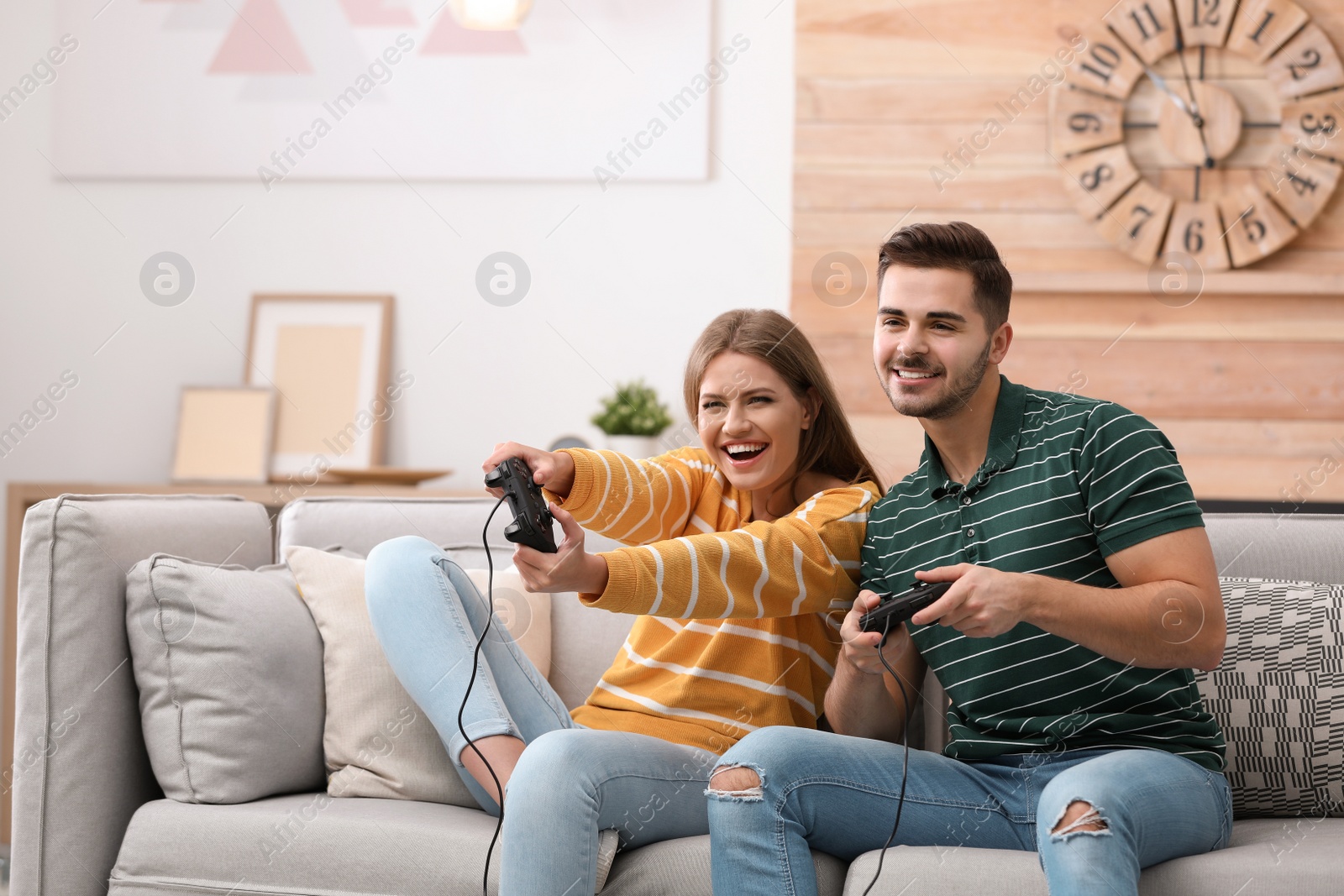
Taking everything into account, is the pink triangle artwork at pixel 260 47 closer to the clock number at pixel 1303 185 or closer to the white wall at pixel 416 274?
the white wall at pixel 416 274

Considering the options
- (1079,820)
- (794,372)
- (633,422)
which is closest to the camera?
(1079,820)

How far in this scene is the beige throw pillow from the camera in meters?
1.58

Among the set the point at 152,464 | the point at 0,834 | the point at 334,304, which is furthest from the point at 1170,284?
the point at 0,834

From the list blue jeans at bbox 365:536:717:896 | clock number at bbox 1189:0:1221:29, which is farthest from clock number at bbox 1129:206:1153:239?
blue jeans at bbox 365:536:717:896

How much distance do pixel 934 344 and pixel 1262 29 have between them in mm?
1762

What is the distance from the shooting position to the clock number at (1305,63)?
2.56 meters

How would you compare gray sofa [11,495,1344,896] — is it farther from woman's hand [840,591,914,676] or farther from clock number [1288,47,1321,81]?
clock number [1288,47,1321,81]

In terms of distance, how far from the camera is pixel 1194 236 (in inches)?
103

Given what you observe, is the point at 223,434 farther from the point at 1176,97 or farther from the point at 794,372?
the point at 1176,97

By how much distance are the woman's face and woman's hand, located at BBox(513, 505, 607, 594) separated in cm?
34

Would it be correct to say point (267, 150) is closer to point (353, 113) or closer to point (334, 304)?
point (353, 113)

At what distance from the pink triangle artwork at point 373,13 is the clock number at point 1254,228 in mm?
2109

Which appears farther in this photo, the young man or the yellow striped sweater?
the yellow striped sweater

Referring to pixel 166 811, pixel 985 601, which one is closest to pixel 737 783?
pixel 985 601
